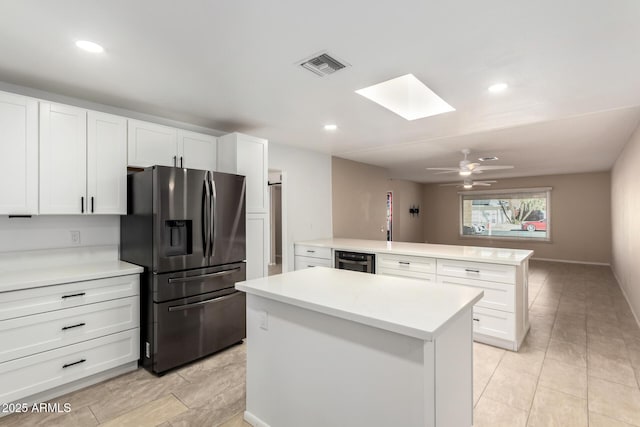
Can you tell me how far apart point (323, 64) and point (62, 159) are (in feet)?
7.11

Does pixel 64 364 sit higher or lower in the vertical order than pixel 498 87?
lower

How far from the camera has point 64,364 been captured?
2279 mm

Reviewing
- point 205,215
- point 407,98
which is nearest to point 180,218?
point 205,215

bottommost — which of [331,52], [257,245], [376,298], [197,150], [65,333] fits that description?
[65,333]

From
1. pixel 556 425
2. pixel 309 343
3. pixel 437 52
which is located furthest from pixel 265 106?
pixel 556 425

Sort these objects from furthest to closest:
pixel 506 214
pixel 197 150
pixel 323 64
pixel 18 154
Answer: pixel 506 214, pixel 197 150, pixel 18 154, pixel 323 64

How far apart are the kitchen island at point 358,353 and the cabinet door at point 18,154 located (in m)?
1.83

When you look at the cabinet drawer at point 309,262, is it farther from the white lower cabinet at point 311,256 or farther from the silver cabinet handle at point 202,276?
the silver cabinet handle at point 202,276

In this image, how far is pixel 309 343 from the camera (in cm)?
168

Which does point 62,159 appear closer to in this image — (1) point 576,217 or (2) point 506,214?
(2) point 506,214

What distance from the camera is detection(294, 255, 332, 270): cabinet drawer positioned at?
4.38 metres

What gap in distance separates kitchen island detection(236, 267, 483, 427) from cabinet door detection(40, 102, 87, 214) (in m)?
1.73

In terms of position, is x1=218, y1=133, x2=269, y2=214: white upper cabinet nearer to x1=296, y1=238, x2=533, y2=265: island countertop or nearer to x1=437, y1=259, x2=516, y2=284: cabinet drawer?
x1=296, y1=238, x2=533, y2=265: island countertop

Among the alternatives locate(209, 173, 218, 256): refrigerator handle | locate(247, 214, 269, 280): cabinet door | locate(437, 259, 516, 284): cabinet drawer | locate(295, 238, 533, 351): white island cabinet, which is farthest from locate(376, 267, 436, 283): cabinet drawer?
locate(209, 173, 218, 256): refrigerator handle
